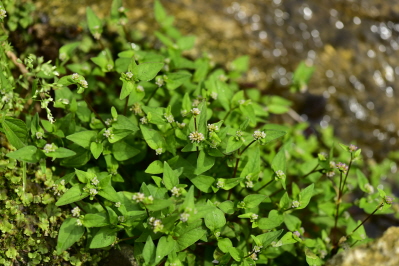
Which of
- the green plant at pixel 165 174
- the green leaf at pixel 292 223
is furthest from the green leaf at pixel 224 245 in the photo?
the green leaf at pixel 292 223

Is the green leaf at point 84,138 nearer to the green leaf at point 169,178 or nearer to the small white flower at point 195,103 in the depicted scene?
the green leaf at point 169,178

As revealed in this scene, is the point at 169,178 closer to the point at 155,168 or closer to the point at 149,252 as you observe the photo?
the point at 155,168

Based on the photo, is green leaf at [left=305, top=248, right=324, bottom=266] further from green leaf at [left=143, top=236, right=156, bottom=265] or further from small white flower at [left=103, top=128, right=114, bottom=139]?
small white flower at [left=103, top=128, right=114, bottom=139]

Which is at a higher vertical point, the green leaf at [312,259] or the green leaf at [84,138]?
the green leaf at [84,138]

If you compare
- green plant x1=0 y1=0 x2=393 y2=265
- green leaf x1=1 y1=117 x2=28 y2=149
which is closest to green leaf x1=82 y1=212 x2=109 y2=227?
green plant x1=0 y1=0 x2=393 y2=265

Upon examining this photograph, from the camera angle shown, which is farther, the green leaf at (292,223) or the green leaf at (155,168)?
the green leaf at (292,223)

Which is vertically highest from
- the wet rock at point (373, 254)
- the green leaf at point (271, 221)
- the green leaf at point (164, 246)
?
the green leaf at point (164, 246)

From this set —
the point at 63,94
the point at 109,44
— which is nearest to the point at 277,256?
the point at 63,94
